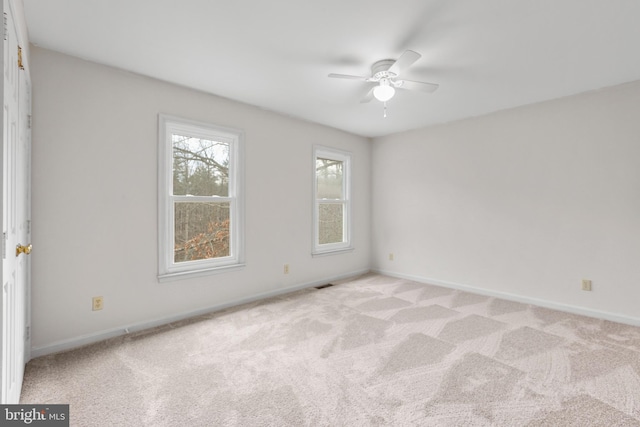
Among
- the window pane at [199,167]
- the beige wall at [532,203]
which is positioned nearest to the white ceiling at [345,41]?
the beige wall at [532,203]

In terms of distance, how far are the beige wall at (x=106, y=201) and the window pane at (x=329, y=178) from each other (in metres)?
1.15

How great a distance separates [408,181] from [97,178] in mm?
3933

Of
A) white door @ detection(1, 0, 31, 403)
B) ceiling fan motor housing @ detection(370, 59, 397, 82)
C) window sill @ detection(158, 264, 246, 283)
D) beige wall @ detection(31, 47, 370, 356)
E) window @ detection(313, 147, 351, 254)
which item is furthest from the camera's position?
window @ detection(313, 147, 351, 254)

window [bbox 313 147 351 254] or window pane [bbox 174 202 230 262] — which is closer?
window pane [bbox 174 202 230 262]

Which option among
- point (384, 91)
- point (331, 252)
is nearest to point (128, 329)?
point (331, 252)

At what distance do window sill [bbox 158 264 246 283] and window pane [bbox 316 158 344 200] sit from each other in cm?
174

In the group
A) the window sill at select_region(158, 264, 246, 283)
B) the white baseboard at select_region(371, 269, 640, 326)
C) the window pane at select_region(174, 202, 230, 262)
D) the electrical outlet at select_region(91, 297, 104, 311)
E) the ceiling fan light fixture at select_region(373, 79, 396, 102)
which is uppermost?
the ceiling fan light fixture at select_region(373, 79, 396, 102)

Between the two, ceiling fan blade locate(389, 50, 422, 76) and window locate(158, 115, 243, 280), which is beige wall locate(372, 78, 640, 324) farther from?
window locate(158, 115, 243, 280)

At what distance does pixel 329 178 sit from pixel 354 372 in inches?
123

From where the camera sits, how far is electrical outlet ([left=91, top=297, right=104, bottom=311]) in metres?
2.50

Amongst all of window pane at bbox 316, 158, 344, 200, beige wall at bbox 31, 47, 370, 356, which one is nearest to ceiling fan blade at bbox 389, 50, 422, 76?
beige wall at bbox 31, 47, 370, 356

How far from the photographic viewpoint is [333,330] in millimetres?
2762

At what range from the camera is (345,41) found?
2199 mm

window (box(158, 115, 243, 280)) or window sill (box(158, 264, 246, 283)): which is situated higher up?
window (box(158, 115, 243, 280))
